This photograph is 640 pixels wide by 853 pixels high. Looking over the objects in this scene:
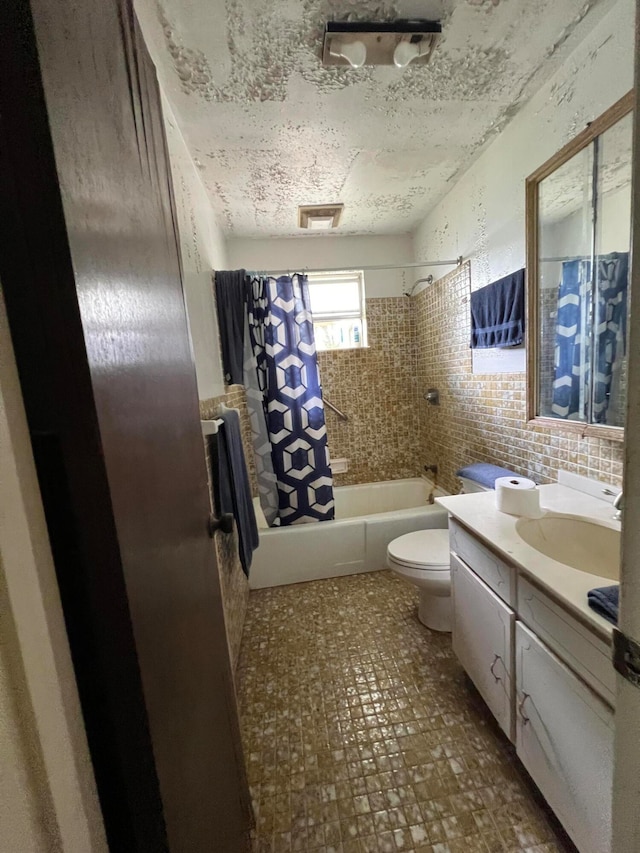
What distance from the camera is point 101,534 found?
37cm

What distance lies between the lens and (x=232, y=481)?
5.18 feet

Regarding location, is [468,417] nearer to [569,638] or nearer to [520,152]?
[520,152]

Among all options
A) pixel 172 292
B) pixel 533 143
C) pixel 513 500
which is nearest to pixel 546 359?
pixel 513 500

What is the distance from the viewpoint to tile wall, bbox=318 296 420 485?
9.60 ft

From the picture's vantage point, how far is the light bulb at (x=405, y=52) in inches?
45.4

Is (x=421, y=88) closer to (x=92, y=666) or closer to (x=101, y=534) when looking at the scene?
(x=101, y=534)

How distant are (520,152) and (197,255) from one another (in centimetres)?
168

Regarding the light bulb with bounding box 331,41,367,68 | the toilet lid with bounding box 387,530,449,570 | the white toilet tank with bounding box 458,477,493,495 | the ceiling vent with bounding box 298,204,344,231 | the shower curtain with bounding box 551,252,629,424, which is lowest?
the toilet lid with bounding box 387,530,449,570

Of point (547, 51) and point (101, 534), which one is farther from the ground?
point (547, 51)

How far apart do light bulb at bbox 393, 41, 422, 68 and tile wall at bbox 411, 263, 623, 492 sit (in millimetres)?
1140

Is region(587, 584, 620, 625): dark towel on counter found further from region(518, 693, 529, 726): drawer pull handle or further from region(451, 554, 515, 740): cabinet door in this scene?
region(518, 693, 529, 726): drawer pull handle

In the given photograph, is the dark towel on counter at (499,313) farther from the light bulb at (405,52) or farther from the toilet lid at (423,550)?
the toilet lid at (423,550)

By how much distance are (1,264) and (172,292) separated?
1.54 feet

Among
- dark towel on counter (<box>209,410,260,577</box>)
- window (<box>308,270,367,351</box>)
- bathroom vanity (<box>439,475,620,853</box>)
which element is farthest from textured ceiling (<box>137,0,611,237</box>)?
bathroom vanity (<box>439,475,620,853</box>)
